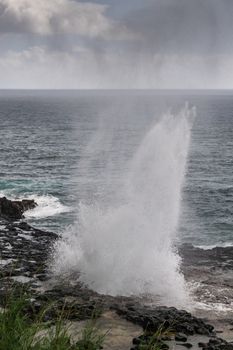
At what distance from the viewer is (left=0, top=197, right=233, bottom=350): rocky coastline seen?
27.6 m

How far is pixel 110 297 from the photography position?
1330 inches

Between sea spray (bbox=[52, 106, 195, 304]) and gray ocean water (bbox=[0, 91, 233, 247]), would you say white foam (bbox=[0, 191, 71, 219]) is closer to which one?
gray ocean water (bbox=[0, 91, 233, 247])

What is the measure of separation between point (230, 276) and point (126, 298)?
937cm

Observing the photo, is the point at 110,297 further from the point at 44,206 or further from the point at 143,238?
the point at 44,206

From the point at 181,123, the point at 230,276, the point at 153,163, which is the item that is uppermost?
the point at 181,123

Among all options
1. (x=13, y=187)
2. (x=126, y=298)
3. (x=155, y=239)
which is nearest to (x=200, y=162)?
(x=13, y=187)

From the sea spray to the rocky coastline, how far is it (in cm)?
170

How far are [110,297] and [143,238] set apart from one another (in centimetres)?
798

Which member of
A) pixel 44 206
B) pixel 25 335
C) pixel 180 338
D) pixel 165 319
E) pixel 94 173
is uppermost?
pixel 25 335

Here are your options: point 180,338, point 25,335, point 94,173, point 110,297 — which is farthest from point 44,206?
point 25,335

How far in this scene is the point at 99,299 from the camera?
108ft

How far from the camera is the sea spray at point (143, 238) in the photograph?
3641 centimetres

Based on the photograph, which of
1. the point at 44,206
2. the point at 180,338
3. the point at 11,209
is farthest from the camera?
the point at 44,206

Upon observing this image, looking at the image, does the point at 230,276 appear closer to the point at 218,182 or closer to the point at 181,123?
the point at 181,123
